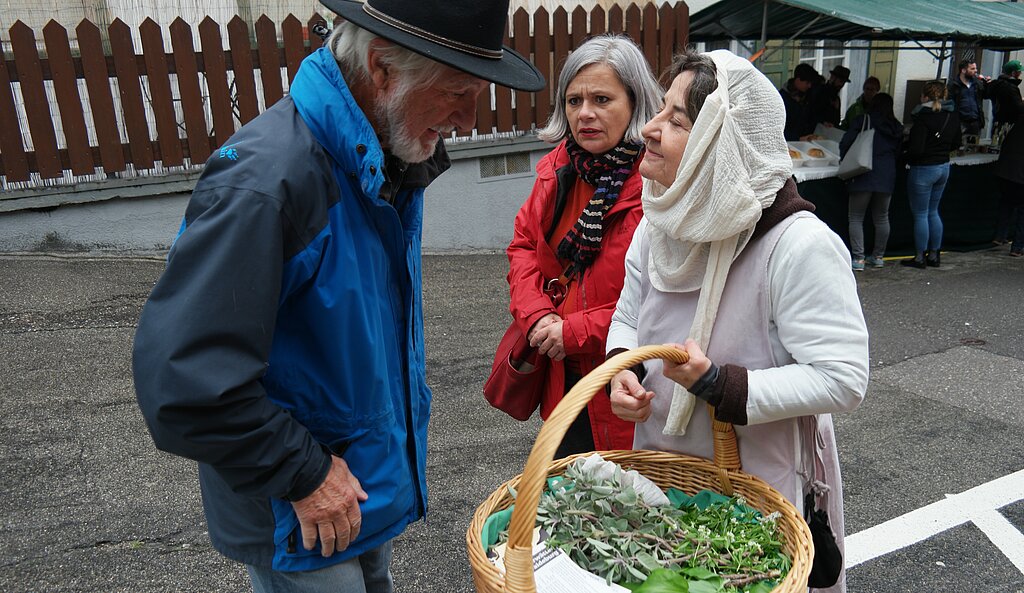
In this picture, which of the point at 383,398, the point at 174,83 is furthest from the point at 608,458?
the point at 174,83

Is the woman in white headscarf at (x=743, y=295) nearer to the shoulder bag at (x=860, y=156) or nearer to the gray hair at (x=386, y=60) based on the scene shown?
the gray hair at (x=386, y=60)

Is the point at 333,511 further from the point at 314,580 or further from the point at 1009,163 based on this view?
the point at 1009,163

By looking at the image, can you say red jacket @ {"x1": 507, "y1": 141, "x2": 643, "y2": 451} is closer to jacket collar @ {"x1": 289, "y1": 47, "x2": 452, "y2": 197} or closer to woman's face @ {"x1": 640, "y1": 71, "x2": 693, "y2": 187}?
woman's face @ {"x1": 640, "y1": 71, "x2": 693, "y2": 187}

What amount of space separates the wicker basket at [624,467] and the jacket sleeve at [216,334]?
18.6 inches

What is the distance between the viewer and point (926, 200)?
8.30 m

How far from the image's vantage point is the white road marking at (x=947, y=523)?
3132 mm

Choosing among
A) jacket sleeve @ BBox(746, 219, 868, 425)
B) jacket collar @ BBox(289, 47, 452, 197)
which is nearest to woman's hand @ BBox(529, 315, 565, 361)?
jacket sleeve @ BBox(746, 219, 868, 425)

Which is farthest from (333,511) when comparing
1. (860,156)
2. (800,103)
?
(800,103)

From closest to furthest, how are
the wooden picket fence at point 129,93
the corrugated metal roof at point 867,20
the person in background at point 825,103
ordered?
the wooden picket fence at point 129,93 < the corrugated metal roof at point 867,20 < the person in background at point 825,103

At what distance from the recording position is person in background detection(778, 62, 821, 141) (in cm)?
918

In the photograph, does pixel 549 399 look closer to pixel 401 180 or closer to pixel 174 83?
pixel 401 180

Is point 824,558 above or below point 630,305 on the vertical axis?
below

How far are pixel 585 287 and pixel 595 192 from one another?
1.06 ft

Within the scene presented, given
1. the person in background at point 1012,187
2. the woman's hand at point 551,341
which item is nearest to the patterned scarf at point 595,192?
the woman's hand at point 551,341
